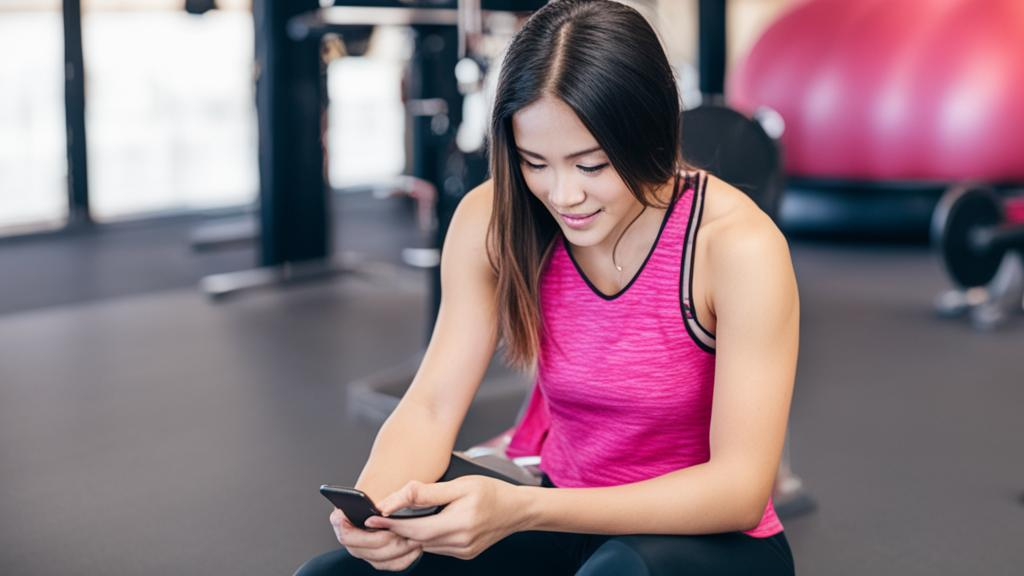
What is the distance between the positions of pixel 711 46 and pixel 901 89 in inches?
98.5

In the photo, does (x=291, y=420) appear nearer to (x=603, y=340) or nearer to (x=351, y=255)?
(x=603, y=340)

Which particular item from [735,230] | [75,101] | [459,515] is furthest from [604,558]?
[75,101]

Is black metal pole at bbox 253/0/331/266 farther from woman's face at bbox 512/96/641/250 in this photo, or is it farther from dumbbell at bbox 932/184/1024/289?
woman's face at bbox 512/96/641/250

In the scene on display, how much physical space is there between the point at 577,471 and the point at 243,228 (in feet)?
14.2

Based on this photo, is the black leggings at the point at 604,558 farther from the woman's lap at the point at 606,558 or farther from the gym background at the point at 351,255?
the gym background at the point at 351,255

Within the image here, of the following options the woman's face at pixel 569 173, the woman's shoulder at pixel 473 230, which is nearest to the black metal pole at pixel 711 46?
the woman's shoulder at pixel 473 230

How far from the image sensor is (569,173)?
4.06 ft

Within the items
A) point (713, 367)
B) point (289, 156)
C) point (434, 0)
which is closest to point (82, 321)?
point (289, 156)

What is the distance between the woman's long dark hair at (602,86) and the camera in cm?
119

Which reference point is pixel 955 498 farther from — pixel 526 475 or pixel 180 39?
pixel 180 39

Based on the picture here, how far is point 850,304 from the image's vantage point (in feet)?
13.6

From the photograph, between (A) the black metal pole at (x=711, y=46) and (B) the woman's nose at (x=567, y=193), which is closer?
(B) the woman's nose at (x=567, y=193)

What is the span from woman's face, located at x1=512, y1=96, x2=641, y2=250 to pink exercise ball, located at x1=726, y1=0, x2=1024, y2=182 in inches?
158

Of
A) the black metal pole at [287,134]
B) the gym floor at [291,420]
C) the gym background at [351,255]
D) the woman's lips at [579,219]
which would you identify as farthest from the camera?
the black metal pole at [287,134]
